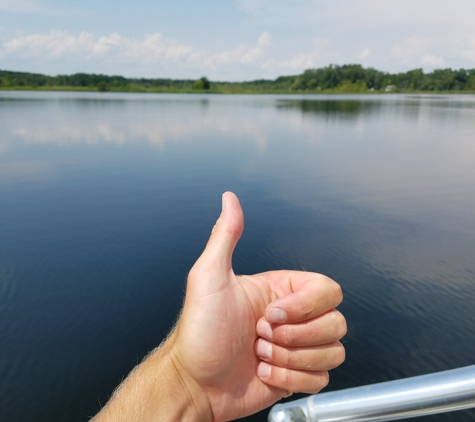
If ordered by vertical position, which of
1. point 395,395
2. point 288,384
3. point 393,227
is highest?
point 395,395

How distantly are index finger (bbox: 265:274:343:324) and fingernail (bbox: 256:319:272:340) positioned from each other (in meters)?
0.08

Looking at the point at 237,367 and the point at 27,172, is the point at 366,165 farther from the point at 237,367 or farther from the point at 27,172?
the point at 237,367

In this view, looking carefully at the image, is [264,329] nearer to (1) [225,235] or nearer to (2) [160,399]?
(1) [225,235]

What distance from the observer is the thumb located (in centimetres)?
199

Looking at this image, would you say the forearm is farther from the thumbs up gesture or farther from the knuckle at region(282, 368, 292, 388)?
the knuckle at region(282, 368, 292, 388)

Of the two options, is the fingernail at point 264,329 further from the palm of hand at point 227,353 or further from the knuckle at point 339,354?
the knuckle at point 339,354

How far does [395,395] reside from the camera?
1032 mm

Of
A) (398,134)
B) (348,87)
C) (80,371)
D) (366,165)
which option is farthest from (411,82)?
(80,371)

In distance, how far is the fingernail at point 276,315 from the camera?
6.48 feet

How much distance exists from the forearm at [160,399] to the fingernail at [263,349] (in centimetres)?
45

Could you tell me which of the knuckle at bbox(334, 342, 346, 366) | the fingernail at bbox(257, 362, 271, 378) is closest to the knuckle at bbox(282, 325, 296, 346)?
the fingernail at bbox(257, 362, 271, 378)

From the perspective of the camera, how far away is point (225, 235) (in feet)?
6.70

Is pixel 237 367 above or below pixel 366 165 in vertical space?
above

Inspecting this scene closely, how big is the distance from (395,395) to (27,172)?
2282 centimetres
